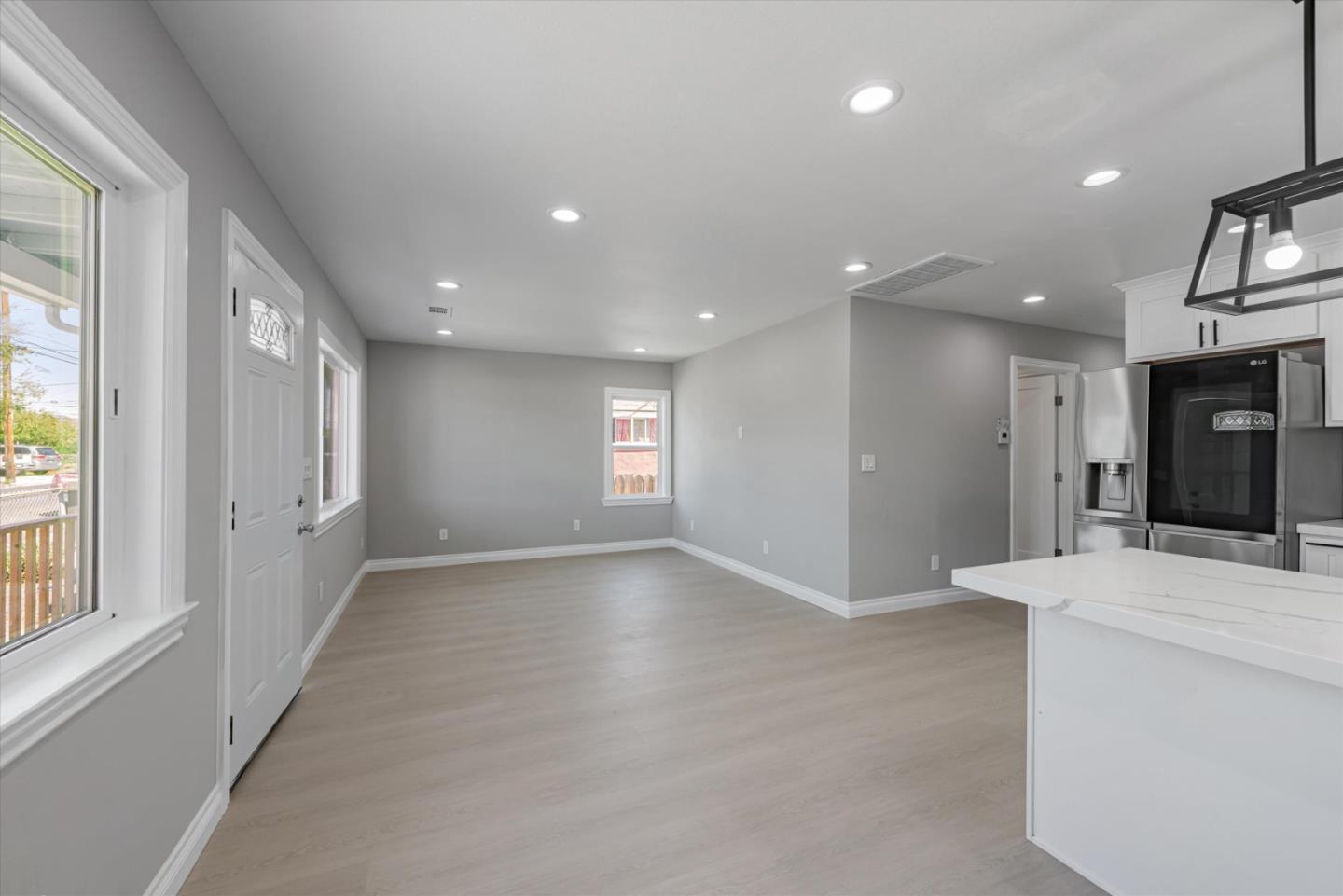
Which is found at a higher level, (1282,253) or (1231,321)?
(1231,321)

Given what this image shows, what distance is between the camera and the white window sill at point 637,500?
276 inches

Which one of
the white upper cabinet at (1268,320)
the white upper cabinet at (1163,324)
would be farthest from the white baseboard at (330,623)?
the white upper cabinet at (1163,324)

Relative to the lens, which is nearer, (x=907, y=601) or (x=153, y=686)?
(x=153, y=686)

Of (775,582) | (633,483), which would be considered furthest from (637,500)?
(775,582)

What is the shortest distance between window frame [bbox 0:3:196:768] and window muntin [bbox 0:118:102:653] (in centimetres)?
3

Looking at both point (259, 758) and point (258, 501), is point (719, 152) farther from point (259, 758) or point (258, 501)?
point (259, 758)

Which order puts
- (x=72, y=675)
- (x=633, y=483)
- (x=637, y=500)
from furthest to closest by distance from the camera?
1. (x=633, y=483)
2. (x=637, y=500)
3. (x=72, y=675)

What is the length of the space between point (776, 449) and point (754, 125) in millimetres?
3516

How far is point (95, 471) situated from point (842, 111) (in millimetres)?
2465

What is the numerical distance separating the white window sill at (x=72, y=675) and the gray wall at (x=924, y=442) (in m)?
3.97

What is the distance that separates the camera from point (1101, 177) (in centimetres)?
235

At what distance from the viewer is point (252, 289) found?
90.3 inches

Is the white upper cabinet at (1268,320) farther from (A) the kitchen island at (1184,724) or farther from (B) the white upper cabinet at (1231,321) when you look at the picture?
(A) the kitchen island at (1184,724)

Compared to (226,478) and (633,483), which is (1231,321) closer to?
(226,478)
